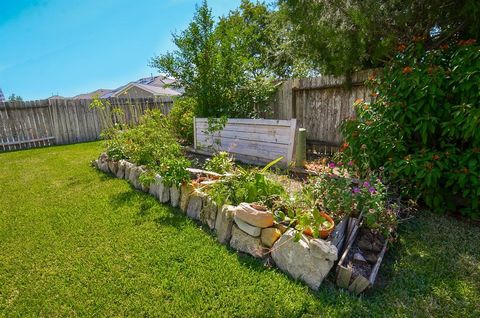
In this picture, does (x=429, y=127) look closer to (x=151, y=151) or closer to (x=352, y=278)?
(x=352, y=278)

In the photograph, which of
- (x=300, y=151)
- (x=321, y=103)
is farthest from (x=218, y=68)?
(x=300, y=151)

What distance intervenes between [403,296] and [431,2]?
278 centimetres

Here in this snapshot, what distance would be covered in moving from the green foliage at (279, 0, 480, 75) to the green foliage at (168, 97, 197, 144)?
2962mm

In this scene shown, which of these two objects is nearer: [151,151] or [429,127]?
[429,127]

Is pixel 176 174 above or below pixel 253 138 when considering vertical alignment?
below

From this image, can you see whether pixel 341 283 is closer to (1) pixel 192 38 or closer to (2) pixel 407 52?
(2) pixel 407 52

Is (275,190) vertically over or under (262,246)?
over

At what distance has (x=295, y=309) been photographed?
55.6 inches

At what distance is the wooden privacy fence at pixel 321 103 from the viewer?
3854mm

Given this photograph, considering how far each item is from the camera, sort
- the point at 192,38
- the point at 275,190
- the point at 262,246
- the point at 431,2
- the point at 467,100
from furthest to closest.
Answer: the point at 192,38
the point at 431,2
the point at 275,190
the point at 467,100
the point at 262,246

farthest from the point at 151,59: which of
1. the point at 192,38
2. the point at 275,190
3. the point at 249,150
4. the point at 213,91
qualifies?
the point at 275,190

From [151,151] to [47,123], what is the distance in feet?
21.2

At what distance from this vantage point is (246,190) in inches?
86.8

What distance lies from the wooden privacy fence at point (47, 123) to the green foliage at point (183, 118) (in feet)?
5.78
